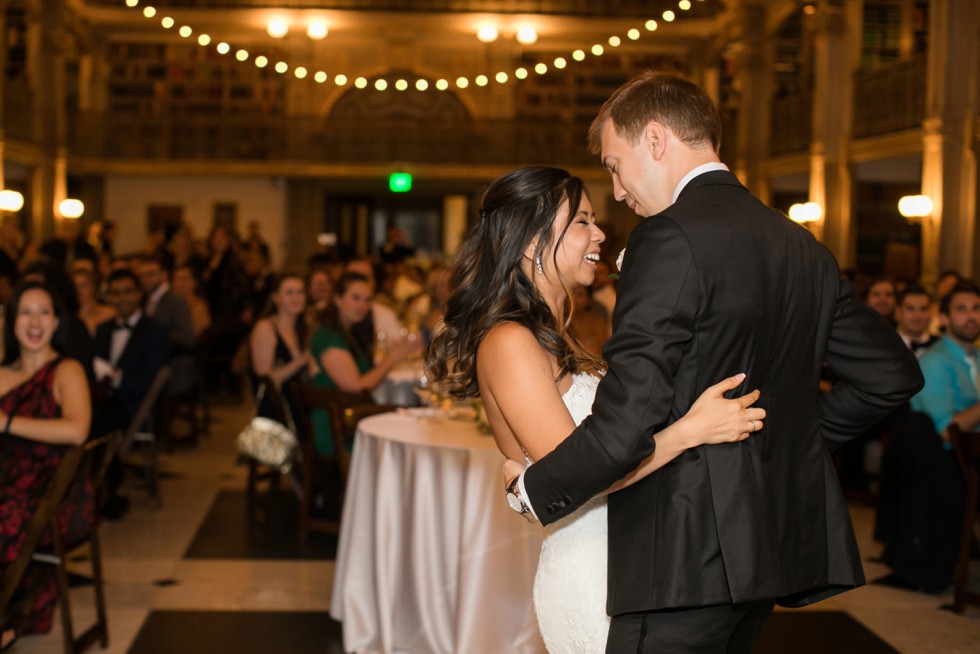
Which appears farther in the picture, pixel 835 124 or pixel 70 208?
pixel 70 208

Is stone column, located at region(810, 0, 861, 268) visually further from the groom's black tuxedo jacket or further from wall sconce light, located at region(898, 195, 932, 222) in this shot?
the groom's black tuxedo jacket

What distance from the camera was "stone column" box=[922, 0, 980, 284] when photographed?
13898 millimetres

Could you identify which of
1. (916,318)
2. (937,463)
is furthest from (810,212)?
(937,463)

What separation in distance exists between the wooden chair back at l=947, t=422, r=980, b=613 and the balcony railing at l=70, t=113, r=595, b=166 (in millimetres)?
18913

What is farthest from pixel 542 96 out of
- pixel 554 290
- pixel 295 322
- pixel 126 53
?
pixel 554 290

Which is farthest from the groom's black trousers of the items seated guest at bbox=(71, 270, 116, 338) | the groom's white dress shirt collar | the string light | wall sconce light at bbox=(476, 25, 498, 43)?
wall sconce light at bbox=(476, 25, 498, 43)

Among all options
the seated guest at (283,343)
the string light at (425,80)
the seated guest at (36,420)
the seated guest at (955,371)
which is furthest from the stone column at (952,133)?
the seated guest at (36,420)

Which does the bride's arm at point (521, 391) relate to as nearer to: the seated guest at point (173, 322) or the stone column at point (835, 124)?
the seated guest at point (173, 322)

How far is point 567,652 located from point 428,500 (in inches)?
86.2

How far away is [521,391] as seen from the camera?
2143 millimetres

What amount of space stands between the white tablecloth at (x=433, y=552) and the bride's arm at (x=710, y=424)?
2.38 metres

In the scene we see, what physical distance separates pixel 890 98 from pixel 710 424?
15464 mm

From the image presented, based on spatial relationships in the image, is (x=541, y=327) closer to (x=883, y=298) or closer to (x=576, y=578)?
(x=576, y=578)

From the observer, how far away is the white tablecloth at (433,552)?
14.1 ft
